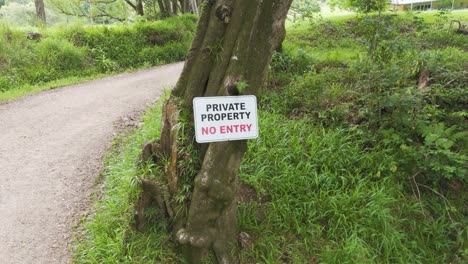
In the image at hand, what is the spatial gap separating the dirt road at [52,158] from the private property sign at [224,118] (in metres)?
2.04

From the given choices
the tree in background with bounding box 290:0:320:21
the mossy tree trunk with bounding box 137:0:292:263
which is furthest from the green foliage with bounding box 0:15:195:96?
the mossy tree trunk with bounding box 137:0:292:263

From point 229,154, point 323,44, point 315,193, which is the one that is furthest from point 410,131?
point 323,44

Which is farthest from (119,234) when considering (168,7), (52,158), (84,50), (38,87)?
(168,7)

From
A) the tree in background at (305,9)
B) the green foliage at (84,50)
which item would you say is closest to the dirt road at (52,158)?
the green foliage at (84,50)

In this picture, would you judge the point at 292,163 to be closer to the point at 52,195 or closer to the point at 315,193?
the point at 315,193

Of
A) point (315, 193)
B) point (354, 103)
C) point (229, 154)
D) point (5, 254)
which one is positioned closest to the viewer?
point (229, 154)

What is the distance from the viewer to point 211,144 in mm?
2678

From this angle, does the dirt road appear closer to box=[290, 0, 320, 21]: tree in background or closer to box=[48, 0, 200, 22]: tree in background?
box=[290, 0, 320, 21]: tree in background

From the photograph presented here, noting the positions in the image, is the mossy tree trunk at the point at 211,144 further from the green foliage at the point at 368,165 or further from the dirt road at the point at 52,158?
the dirt road at the point at 52,158

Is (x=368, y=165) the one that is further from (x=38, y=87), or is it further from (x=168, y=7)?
(x=168, y=7)

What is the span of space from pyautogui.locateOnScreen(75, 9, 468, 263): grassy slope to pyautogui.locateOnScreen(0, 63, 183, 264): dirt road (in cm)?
33

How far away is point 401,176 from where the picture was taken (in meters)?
3.85

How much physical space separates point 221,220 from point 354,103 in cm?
296

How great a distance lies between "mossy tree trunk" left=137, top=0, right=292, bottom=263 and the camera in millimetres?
2572
